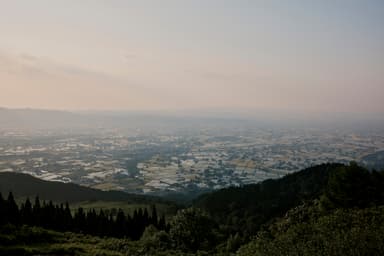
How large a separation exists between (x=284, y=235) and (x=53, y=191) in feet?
364

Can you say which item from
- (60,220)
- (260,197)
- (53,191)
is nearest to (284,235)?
(60,220)

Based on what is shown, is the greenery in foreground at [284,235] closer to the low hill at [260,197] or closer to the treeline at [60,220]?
the treeline at [60,220]

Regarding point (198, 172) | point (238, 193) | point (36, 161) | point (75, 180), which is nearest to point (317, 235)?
point (238, 193)

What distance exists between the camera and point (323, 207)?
32406mm

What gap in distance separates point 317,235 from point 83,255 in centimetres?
1493

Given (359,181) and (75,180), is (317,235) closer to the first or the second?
(359,181)

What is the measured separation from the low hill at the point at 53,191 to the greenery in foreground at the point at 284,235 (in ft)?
196

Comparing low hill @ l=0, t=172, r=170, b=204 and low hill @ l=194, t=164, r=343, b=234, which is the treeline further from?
low hill @ l=0, t=172, r=170, b=204

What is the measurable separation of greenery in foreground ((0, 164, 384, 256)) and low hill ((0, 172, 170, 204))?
59719 mm

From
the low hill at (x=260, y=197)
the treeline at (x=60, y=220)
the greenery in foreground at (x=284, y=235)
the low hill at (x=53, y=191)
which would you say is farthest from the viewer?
the low hill at (x=53, y=191)

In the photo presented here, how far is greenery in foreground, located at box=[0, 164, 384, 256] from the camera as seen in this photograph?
633 inches

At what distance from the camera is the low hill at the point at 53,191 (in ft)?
368

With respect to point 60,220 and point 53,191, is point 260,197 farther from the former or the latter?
point 53,191

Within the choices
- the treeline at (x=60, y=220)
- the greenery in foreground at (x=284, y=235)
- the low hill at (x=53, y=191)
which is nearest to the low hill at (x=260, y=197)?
the greenery in foreground at (x=284, y=235)
